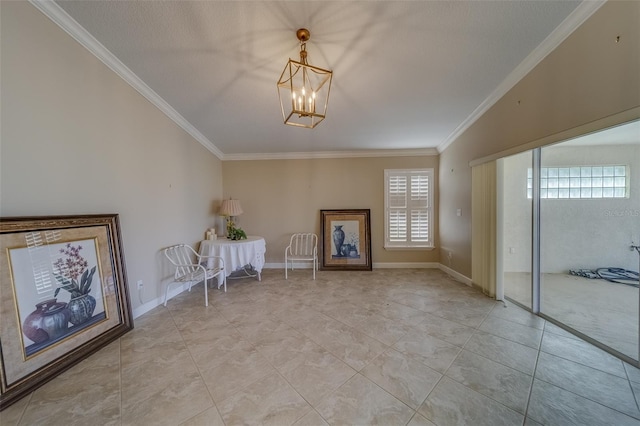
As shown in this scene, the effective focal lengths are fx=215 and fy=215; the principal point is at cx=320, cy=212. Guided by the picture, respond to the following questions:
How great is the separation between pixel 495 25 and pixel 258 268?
4275 mm

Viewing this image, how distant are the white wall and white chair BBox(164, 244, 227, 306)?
4372mm

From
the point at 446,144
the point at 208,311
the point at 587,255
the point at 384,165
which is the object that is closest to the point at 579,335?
the point at 587,255

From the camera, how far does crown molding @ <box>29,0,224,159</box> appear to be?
1.73m

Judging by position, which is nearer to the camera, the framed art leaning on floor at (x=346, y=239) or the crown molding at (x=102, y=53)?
the crown molding at (x=102, y=53)

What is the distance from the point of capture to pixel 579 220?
2.74 metres

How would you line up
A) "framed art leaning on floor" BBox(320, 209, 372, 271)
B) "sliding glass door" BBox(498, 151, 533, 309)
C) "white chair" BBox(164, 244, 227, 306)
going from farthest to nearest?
"framed art leaning on floor" BBox(320, 209, 372, 271), "white chair" BBox(164, 244, 227, 306), "sliding glass door" BBox(498, 151, 533, 309)

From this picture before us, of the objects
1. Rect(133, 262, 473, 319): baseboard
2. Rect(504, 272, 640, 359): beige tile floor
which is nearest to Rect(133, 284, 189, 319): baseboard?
Rect(133, 262, 473, 319): baseboard

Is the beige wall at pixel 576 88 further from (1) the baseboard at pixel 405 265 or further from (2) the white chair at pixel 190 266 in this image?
(2) the white chair at pixel 190 266

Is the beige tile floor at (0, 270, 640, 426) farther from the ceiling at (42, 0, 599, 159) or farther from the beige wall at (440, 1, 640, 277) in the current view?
the ceiling at (42, 0, 599, 159)

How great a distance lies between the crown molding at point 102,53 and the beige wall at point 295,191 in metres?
1.72

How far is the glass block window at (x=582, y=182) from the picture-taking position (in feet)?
7.39

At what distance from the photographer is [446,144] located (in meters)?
4.26

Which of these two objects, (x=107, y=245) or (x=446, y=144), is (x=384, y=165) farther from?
Result: (x=107, y=245)

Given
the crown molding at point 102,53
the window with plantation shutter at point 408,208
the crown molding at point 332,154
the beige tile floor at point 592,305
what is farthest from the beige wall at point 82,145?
the beige tile floor at point 592,305
